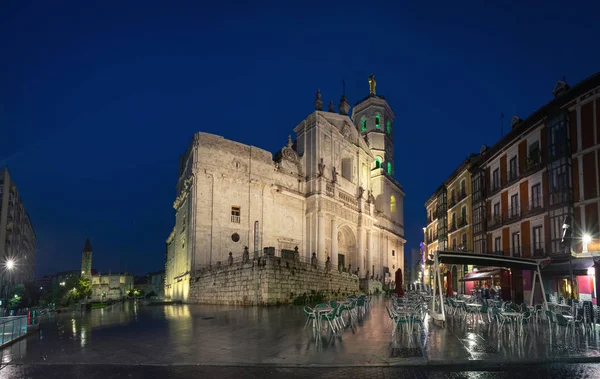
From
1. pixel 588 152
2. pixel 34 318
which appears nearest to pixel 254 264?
pixel 34 318

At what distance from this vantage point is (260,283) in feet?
78.7

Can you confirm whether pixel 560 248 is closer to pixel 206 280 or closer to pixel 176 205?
pixel 206 280

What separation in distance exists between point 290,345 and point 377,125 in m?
53.7

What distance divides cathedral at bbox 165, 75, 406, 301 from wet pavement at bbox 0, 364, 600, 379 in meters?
17.5

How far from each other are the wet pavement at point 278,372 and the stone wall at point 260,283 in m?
16.4

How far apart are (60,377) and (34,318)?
26.5 feet

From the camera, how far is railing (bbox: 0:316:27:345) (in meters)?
10.3

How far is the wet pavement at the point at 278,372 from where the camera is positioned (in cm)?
690

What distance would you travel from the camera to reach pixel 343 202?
4222cm

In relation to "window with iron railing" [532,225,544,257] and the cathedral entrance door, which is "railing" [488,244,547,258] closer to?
"window with iron railing" [532,225,544,257]

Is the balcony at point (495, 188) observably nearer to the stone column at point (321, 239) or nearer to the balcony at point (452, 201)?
the balcony at point (452, 201)

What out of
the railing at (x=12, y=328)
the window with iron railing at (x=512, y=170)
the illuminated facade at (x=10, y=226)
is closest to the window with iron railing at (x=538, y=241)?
the window with iron railing at (x=512, y=170)

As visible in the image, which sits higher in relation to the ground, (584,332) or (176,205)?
(176,205)

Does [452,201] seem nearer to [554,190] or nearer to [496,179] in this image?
[496,179]
